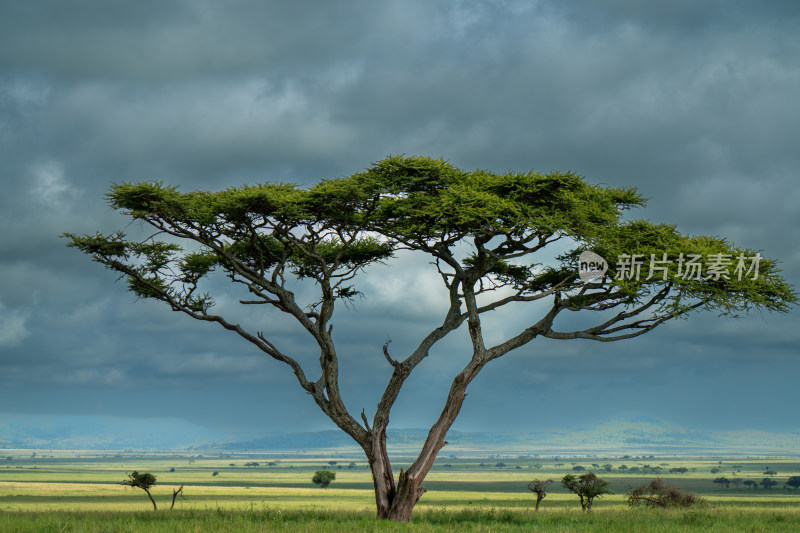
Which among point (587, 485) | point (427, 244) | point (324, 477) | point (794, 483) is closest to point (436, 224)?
point (427, 244)

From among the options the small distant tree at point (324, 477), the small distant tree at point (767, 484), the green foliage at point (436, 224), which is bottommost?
the small distant tree at point (767, 484)

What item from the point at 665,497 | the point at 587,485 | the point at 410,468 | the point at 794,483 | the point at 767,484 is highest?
the point at 410,468

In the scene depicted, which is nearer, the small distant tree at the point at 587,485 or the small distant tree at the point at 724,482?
the small distant tree at the point at 587,485

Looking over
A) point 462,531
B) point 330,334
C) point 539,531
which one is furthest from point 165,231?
point 539,531

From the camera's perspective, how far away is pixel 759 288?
2741 cm

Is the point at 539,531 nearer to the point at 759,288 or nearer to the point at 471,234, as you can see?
the point at 471,234

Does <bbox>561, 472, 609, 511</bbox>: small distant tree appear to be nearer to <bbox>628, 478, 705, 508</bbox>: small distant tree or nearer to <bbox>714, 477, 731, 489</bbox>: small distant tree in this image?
<bbox>628, 478, 705, 508</bbox>: small distant tree

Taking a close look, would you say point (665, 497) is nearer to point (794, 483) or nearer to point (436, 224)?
point (436, 224)

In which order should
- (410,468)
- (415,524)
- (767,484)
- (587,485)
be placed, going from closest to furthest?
(415,524)
(410,468)
(587,485)
(767,484)

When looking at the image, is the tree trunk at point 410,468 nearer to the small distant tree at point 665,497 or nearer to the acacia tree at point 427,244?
the acacia tree at point 427,244

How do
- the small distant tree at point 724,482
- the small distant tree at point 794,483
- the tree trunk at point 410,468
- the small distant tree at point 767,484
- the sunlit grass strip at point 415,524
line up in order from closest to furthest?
1. the sunlit grass strip at point 415,524
2. the tree trunk at point 410,468
3. the small distant tree at point 794,483
4. the small distant tree at point 724,482
5. the small distant tree at point 767,484

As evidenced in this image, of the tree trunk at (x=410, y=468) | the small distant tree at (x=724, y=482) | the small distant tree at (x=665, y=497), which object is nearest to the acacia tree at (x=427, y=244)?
the tree trunk at (x=410, y=468)

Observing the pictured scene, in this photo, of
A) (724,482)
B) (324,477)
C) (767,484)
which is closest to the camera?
(324,477)

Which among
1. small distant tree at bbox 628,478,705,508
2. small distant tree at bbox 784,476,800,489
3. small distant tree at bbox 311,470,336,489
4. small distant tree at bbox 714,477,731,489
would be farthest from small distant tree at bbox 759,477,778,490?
small distant tree at bbox 628,478,705,508
